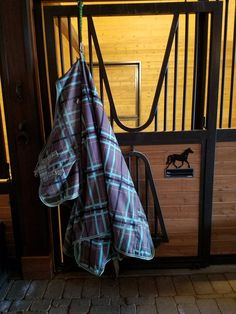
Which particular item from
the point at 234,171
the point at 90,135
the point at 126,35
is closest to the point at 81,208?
the point at 90,135

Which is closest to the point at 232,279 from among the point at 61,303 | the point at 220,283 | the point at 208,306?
the point at 220,283

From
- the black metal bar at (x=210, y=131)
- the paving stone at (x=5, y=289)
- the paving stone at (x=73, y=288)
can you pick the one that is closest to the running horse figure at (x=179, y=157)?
the black metal bar at (x=210, y=131)

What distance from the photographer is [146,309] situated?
1.66 metres

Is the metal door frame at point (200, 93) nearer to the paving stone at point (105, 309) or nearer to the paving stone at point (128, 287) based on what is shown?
the paving stone at point (128, 287)

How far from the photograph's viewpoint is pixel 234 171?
189cm

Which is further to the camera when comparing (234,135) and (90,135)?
(234,135)

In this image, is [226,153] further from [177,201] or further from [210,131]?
[177,201]

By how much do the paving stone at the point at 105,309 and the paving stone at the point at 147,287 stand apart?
20 cm

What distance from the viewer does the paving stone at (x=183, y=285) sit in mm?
1788

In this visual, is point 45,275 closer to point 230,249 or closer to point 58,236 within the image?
point 58,236

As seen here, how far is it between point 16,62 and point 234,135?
1433 millimetres

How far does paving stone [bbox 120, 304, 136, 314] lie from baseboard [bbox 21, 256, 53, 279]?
0.57m

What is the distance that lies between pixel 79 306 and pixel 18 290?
1.47 ft

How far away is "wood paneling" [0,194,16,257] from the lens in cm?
191
